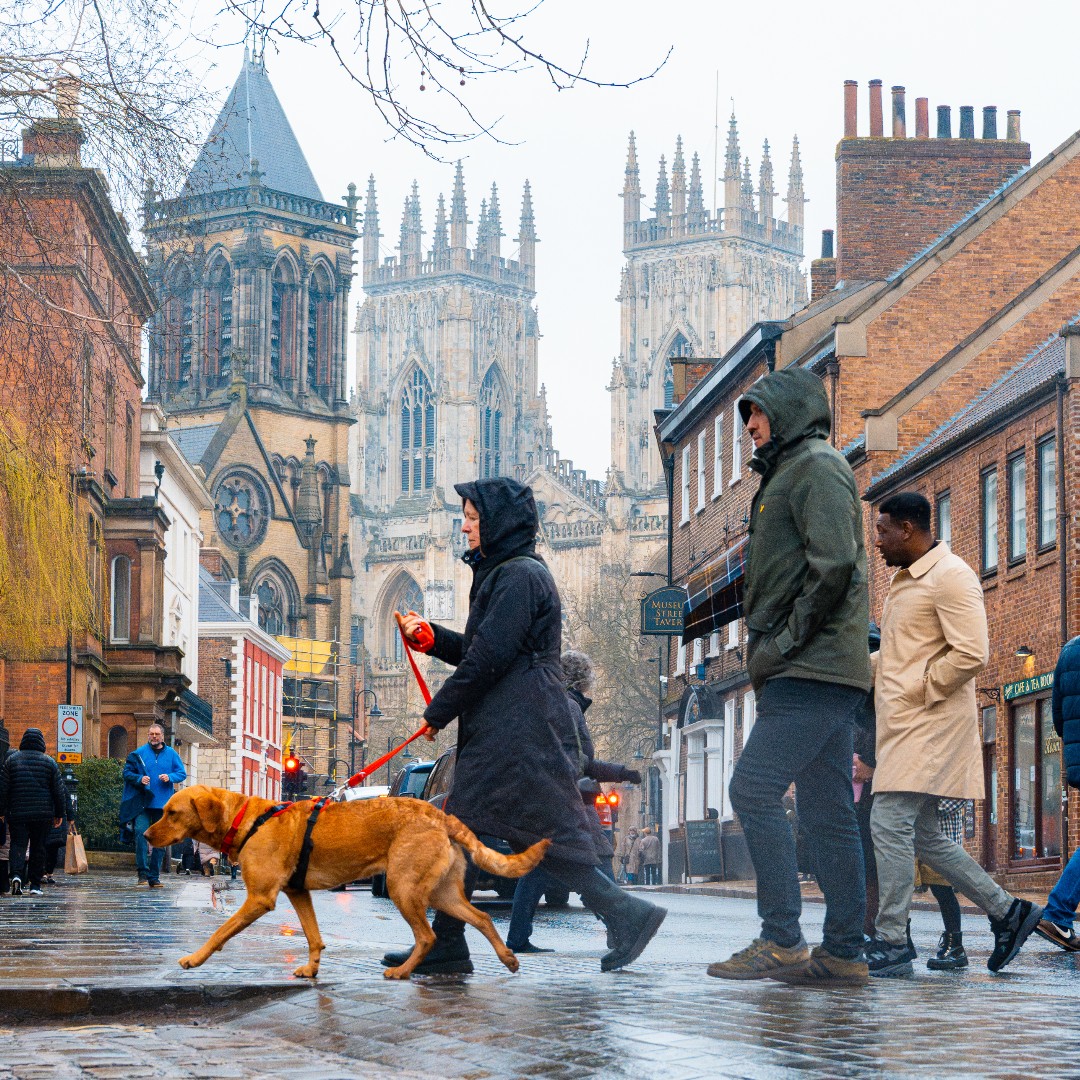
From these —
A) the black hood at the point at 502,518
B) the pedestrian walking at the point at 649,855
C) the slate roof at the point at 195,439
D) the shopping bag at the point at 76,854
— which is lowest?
the pedestrian walking at the point at 649,855

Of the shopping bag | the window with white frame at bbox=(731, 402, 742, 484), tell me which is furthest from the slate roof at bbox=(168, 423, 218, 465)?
the shopping bag

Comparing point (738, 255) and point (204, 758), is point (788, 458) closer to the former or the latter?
point (204, 758)

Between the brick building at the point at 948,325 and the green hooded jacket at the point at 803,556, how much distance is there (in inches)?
693

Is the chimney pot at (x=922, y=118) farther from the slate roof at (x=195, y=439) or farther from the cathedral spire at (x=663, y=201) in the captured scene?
the cathedral spire at (x=663, y=201)

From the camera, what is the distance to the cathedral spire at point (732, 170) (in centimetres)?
14950

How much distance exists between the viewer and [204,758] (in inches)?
2894

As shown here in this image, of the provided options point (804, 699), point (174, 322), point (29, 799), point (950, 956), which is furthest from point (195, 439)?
point (804, 699)

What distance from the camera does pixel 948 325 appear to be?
35.0m

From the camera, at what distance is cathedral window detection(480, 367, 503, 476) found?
152375 millimetres

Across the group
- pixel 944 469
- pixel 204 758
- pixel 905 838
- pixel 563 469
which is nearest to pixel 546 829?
pixel 905 838

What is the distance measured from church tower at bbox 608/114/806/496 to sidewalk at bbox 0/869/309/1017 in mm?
121885

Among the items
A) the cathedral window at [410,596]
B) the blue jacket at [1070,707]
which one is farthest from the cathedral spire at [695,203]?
the blue jacket at [1070,707]

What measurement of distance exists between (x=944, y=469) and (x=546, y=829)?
72.8 feet

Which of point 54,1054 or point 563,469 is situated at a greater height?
point 563,469
